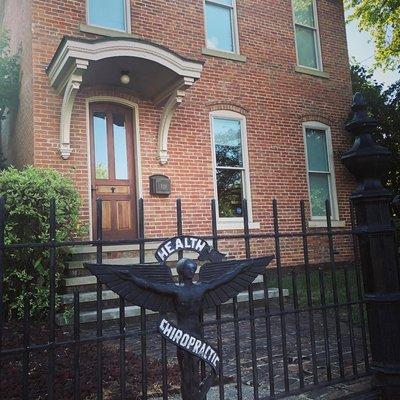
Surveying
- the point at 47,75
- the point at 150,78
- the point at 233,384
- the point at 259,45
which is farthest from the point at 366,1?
the point at 233,384

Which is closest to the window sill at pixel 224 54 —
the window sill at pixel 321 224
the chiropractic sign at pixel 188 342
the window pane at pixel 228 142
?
the window pane at pixel 228 142

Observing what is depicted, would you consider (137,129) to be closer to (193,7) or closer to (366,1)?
(193,7)

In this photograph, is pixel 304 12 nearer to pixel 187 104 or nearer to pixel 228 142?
pixel 228 142

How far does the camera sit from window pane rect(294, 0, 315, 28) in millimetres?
10727

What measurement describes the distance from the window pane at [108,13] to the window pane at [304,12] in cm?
483

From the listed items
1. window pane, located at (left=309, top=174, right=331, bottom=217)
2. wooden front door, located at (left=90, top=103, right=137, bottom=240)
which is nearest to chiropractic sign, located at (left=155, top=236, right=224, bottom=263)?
wooden front door, located at (left=90, top=103, right=137, bottom=240)

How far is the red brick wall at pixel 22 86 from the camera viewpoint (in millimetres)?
7578

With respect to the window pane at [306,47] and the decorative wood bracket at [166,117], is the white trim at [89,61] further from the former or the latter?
the window pane at [306,47]

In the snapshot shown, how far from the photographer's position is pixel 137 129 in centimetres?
805

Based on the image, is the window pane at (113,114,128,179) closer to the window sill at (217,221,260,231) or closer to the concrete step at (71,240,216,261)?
the concrete step at (71,240,216,261)

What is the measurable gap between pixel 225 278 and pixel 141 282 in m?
0.47

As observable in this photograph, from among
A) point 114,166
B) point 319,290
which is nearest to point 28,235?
point 114,166

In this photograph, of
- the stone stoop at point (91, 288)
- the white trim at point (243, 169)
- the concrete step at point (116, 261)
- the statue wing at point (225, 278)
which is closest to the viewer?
the statue wing at point (225, 278)

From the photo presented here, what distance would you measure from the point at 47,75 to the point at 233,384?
20.6 feet
